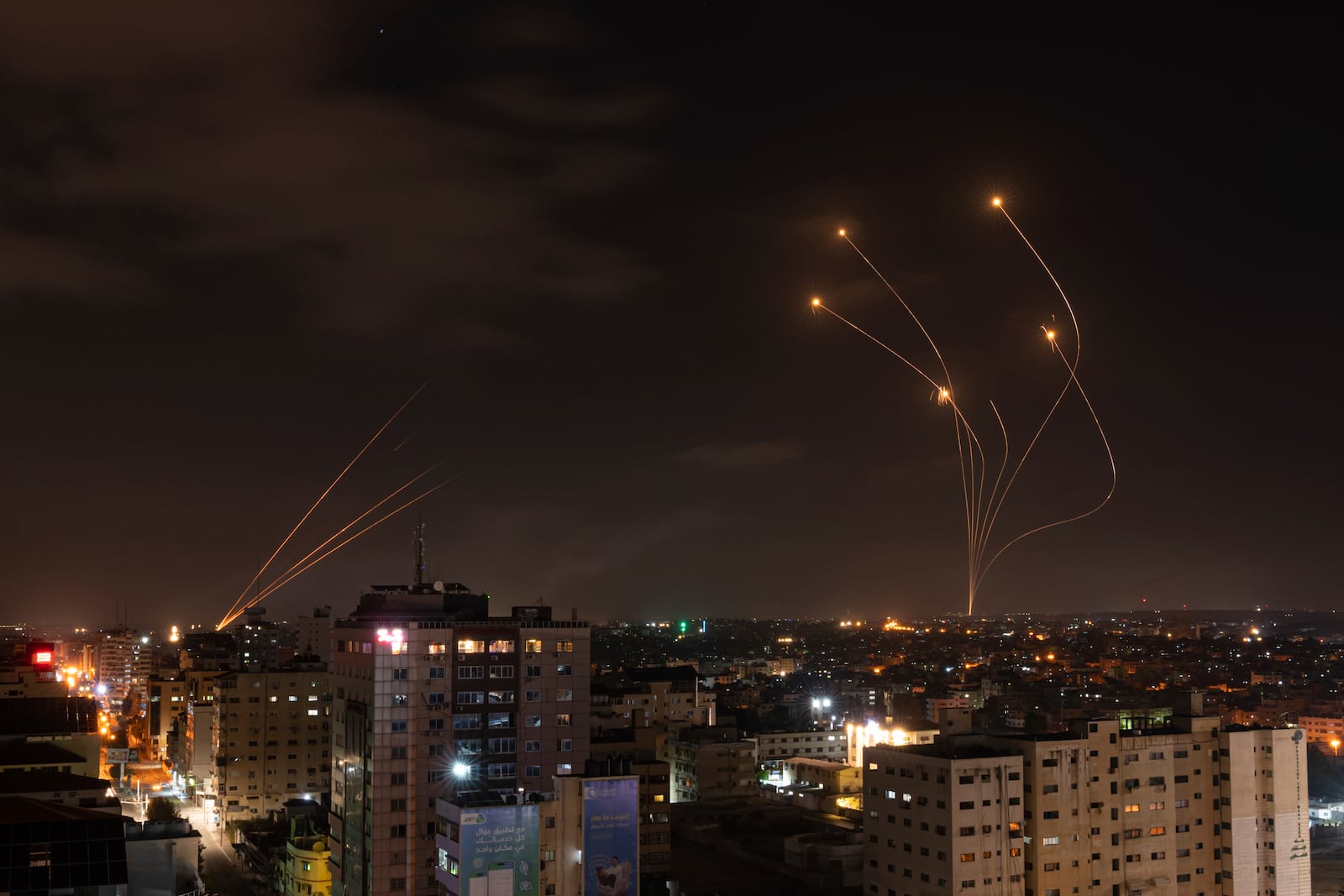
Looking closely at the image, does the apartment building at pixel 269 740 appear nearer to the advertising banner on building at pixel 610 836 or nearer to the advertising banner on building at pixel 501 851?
the advertising banner on building at pixel 610 836

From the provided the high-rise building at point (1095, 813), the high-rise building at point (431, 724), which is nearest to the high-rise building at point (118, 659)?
the high-rise building at point (431, 724)

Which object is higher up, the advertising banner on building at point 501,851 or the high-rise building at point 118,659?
the advertising banner on building at point 501,851

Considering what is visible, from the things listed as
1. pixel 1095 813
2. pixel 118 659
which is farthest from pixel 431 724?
pixel 118 659

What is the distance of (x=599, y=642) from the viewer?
168 meters

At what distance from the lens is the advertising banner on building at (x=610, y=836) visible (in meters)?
28.7

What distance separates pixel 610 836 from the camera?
28.9 metres

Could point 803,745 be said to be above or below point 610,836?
below

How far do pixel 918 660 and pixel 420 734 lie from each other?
129506 mm

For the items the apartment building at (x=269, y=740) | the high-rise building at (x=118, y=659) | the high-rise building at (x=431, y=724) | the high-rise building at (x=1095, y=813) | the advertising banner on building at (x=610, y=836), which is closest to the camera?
the advertising banner on building at (x=610, y=836)

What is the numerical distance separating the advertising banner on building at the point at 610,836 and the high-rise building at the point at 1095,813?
897cm

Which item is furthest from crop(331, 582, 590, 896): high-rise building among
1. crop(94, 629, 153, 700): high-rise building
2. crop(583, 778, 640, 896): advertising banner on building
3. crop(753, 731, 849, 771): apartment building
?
crop(94, 629, 153, 700): high-rise building

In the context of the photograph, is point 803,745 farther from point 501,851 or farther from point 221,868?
point 501,851

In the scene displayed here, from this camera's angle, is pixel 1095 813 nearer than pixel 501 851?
No

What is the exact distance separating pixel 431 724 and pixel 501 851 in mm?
7543
